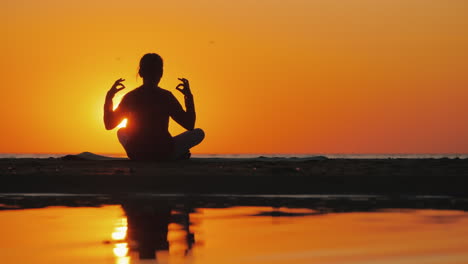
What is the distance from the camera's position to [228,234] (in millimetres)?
7734

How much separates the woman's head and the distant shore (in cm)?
143

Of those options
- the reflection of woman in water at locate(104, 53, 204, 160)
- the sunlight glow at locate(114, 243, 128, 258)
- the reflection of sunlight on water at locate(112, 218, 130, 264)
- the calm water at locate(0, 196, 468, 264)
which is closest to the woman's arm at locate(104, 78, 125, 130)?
the reflection of woman in water at locate(104, 53, 204, 160)

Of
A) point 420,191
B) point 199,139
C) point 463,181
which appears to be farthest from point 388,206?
point 199,139

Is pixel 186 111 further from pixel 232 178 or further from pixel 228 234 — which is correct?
pixel 228 234

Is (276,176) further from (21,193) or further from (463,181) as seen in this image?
(21,193)

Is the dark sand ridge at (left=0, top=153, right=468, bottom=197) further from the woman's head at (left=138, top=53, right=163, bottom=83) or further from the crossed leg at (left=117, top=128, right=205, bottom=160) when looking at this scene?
the woman's head at (left=138, top=53, right=163, bottom=83)

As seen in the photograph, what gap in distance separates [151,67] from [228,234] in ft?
31.7

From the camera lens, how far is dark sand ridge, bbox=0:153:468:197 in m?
13.1

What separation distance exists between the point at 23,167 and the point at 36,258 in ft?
42.4

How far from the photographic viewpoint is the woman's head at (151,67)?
673 inches

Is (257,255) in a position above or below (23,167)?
below

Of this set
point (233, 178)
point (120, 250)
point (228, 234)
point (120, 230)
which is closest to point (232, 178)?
point (233, 178)

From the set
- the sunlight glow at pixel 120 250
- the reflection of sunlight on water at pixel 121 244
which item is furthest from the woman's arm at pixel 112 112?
the sunlight glow at pixel 120 250

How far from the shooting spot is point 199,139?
1841 cm
